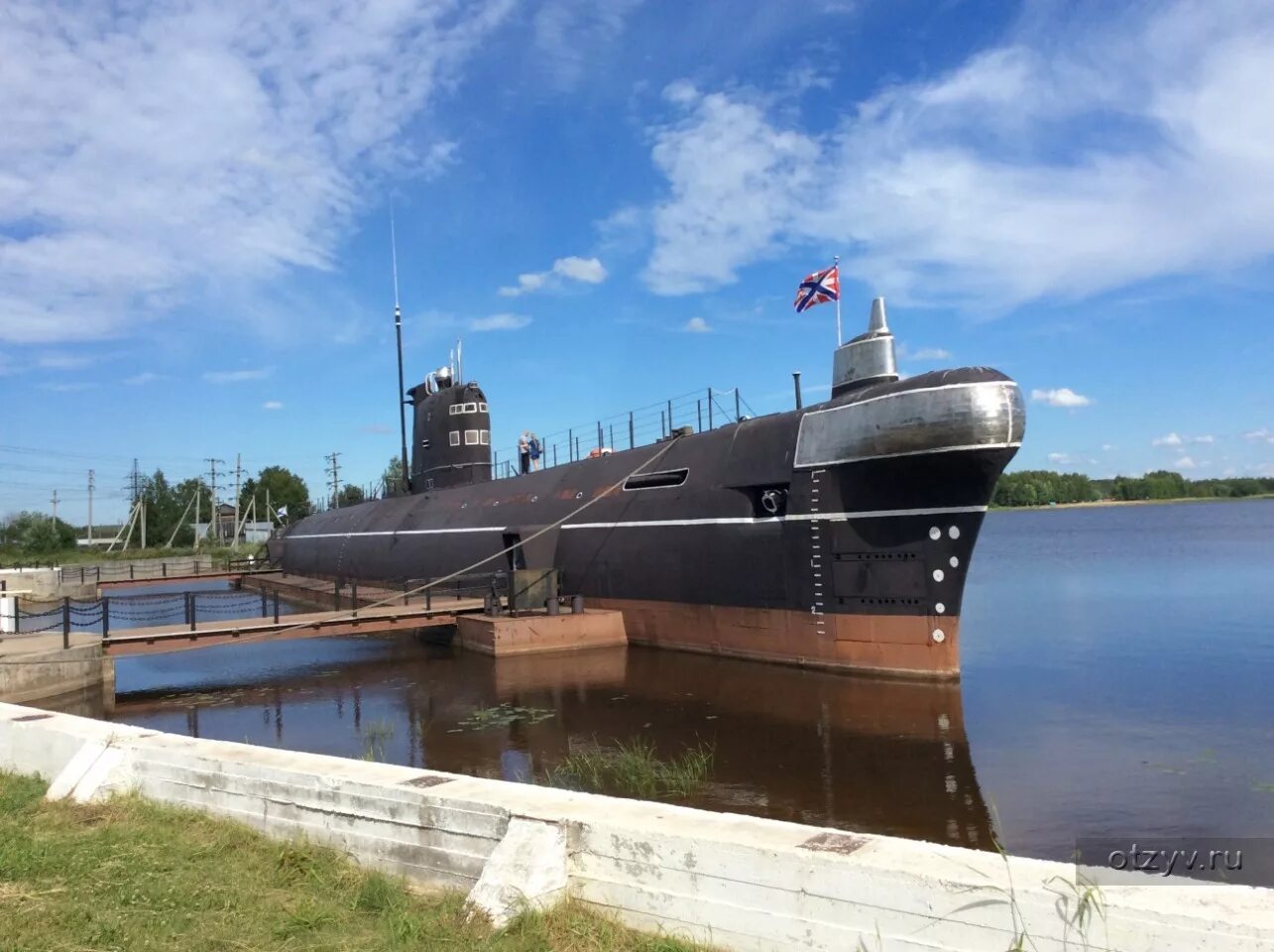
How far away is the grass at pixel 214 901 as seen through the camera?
13.9 ft

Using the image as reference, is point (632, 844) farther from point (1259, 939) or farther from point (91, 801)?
point (91, 801)

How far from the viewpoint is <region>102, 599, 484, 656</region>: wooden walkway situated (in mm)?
16469

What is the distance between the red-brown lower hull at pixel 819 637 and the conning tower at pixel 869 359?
12.9 ft

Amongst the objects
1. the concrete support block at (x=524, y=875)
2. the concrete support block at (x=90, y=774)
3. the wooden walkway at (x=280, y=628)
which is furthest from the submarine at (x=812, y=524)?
the concrete support block at (x=90, y=774)

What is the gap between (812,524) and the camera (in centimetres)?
1455

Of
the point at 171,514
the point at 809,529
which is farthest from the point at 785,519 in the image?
the point at 171,514

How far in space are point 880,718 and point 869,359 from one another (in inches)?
245

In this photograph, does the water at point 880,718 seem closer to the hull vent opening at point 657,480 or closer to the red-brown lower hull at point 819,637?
the red-brown lower hull at point 819,637

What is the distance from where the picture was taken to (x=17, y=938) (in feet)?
13.9

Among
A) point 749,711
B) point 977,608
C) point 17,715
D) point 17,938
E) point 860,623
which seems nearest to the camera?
point 17,938

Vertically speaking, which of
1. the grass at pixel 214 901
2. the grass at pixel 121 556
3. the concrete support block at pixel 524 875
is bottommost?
the grass at pixel 214 901

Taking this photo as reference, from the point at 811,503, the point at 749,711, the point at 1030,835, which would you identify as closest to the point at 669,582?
the point at 811,503

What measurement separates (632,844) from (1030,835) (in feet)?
15.7

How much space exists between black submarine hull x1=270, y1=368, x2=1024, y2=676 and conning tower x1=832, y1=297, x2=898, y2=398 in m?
0.71
